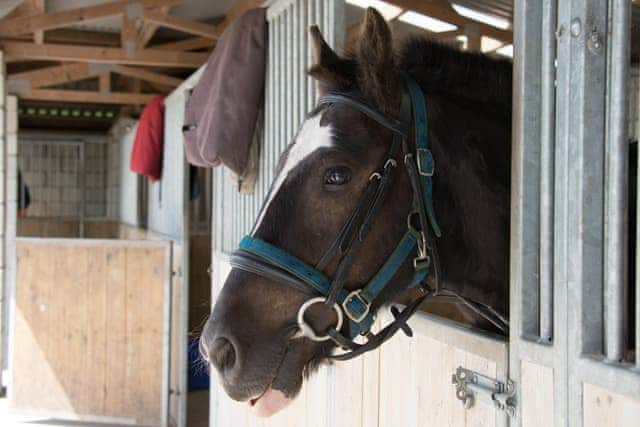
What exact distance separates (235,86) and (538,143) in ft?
6.66

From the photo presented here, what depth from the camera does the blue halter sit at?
1400 millimetres

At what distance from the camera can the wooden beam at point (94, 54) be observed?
6.03m

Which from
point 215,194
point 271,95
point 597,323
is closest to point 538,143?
point 597,323

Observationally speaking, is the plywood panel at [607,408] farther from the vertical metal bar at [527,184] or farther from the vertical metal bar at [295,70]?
the vertical metal bar at [295,70]

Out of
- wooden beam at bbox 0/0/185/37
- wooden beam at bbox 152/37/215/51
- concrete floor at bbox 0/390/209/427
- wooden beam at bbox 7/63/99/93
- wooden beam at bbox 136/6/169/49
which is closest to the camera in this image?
concrete floor at bbox 0/390/209/427

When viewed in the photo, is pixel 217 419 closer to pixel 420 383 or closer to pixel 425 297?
pixel 420 383

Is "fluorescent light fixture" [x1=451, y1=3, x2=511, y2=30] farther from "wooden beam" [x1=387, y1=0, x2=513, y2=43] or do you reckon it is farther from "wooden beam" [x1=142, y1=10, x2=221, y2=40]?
"wooden beam" [x1=142, y1=10, x2=221, y2=40]

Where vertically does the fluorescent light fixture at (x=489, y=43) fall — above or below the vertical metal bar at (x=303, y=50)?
above

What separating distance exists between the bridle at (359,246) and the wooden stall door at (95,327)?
141 inches

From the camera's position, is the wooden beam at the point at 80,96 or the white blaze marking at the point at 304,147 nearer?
the white blaze marking at the point at 304,147

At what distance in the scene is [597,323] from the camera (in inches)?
44.1

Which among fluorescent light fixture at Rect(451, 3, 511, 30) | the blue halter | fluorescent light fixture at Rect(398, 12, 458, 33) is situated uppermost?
fluorescent light fixture at Rect(398, 12, 458, 33)

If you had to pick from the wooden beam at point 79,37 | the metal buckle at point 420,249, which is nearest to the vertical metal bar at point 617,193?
the metal buckle at point 420,249

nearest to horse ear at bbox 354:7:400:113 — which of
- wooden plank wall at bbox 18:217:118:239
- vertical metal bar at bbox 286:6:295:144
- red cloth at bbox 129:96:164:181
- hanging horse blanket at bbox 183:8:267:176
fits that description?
vertical metal bar at bbox 286:6:295:144
